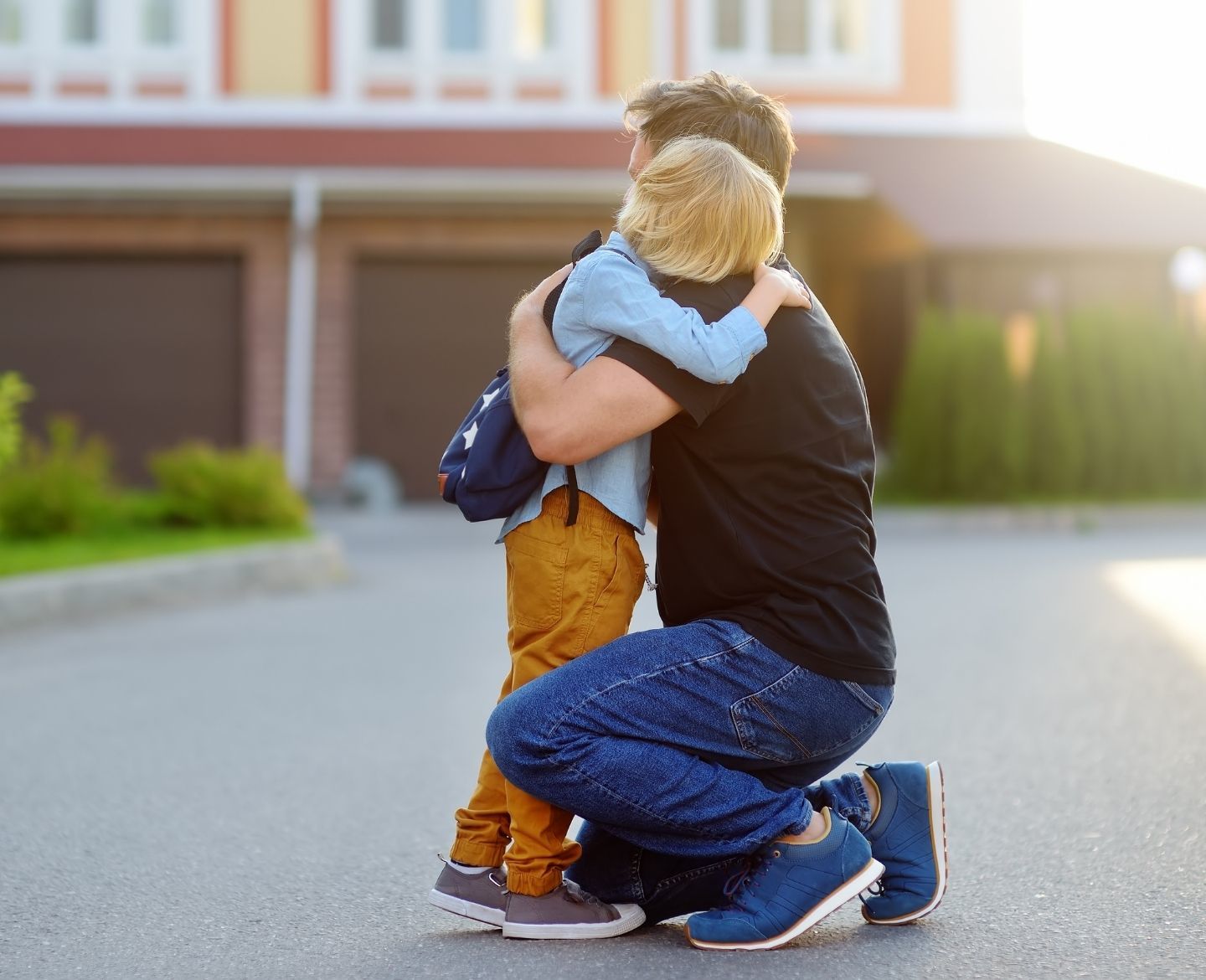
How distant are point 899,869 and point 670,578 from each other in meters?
0.75

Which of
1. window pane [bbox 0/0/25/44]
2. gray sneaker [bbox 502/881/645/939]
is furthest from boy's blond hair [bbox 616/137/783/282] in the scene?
window pane [bbox 0/0/25/44]

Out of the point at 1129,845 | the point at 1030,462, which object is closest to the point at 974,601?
the point at 1129,845

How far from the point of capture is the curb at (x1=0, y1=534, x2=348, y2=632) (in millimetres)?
8797

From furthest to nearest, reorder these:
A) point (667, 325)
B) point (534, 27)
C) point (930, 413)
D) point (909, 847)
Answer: point (534, 27) → point (930, 413) → point (909, 847) → point (667, 325)

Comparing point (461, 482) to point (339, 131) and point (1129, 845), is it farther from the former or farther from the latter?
point (339, 131)

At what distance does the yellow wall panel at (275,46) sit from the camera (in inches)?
766

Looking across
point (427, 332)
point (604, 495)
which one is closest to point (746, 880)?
point (604, 495)

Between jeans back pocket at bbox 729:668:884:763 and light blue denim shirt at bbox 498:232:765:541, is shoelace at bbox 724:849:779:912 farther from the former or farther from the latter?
light blue denim shirt at bbox 498:232:765:541

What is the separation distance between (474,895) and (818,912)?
0.66 m

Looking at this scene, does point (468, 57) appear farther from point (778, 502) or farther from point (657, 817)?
point (657, 817)

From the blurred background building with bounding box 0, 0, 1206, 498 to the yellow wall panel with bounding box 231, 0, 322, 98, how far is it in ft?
0.10

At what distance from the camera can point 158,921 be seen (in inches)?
140

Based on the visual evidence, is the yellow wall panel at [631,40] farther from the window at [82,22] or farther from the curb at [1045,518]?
the curb at [1045,518]

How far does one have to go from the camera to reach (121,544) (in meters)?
10.9
